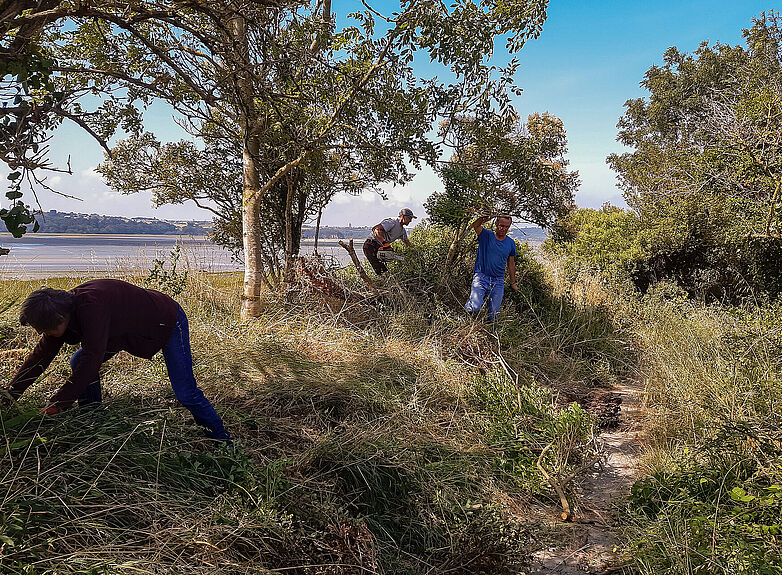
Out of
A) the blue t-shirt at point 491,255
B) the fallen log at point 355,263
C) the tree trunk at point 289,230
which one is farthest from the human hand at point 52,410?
the blue t-shirt at point 491,255

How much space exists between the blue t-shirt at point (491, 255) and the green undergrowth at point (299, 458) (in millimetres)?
1138

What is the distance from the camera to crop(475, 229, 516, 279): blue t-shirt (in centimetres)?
723

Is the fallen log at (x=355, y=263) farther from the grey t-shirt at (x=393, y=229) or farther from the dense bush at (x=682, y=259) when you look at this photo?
the dense bush at (x=682, y=259)

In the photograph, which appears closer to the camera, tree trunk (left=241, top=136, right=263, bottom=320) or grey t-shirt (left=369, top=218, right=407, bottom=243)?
tree trunk (left=241, top=136, right=263, bottom=320)

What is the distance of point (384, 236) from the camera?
7871 millimetres

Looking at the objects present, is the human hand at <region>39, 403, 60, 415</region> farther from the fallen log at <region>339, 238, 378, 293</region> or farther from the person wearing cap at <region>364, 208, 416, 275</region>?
the person wearing cap at <region>364, 208, 416, 275</region>

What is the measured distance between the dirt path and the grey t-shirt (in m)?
4.11

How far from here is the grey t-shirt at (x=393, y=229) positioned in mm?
7926

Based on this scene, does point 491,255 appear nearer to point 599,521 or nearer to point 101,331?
point 599,521

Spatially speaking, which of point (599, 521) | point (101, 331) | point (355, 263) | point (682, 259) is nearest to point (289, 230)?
point (355, 263)

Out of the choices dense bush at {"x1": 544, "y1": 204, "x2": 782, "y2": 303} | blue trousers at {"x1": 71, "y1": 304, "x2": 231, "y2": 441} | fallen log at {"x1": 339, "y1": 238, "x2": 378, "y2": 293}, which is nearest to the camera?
blue trousers at {"x1": 71, "y1": 304, "x2": 231, "y2": 441}

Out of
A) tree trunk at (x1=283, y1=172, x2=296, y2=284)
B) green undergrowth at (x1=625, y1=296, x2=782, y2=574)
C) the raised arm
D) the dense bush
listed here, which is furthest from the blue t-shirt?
the raised arm

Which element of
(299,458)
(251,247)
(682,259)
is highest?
(682,259)

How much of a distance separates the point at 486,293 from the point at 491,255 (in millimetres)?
560
